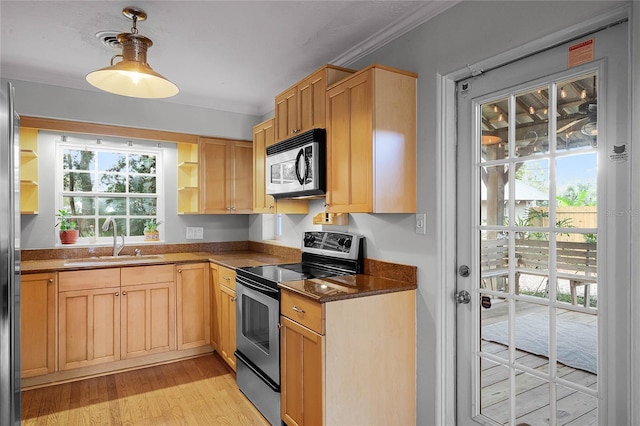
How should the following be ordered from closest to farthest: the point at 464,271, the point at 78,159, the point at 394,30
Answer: the point at 464,271 < the point at 394,30 < the point at 78,159

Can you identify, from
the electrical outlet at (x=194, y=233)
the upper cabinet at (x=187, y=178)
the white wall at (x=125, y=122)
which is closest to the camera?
the white wall at (x=125, y=122)

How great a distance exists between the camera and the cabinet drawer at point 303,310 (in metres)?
2.00

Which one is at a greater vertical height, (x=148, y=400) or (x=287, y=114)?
(x=287, y=114)

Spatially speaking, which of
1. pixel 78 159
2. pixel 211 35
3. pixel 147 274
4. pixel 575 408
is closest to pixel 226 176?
pixel 147 274

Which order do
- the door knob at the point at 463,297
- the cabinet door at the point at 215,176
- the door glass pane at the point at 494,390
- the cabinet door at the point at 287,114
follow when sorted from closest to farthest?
the door glass pane at the point at 494,390 < the door knob at the point at 463,297 < the cabinet door at the point at 287,114 < the cabinet door at the point at 215,176

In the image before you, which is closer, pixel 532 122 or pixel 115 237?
pixel 532 122

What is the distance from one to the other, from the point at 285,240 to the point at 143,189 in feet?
5.63

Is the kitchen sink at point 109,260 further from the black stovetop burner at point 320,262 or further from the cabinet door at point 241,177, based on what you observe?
the black stovetop burner at point 320,262

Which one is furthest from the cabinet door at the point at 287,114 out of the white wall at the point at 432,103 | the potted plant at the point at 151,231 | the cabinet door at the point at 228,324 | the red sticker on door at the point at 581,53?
the potted plant at the point at 151,231

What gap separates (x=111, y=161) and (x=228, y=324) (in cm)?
221

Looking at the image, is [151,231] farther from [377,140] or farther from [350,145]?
[377,140]

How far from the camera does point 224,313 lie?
134 inches

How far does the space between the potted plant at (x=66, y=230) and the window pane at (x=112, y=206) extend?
12.3 inches

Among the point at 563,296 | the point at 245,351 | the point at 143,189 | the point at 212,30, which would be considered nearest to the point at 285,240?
the point at 245,351
